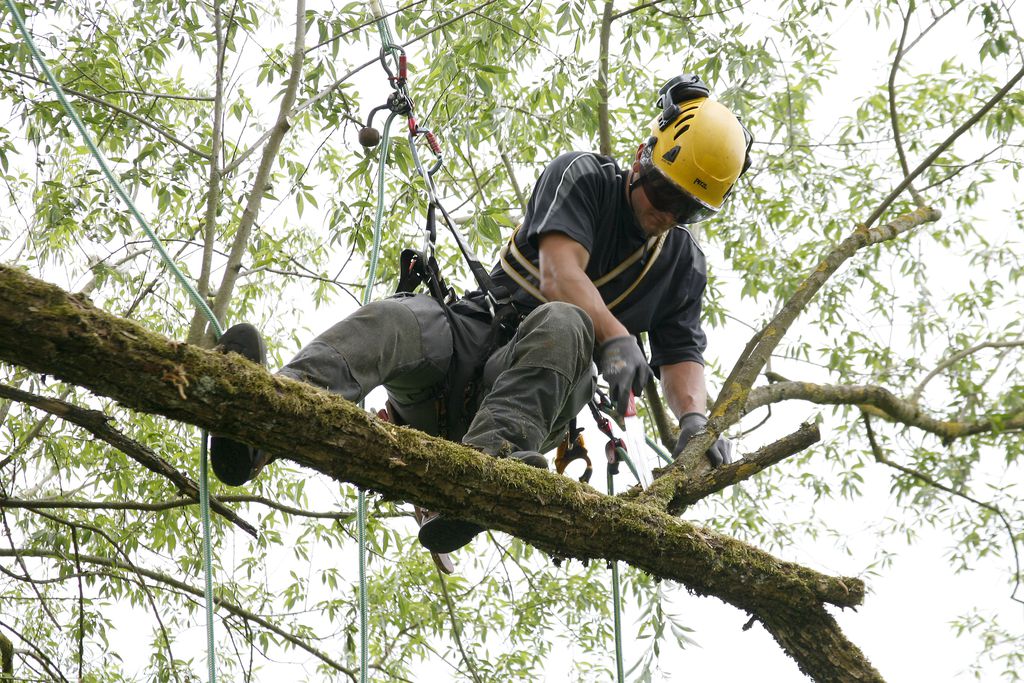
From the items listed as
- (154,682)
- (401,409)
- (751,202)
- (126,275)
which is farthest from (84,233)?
(751,202)

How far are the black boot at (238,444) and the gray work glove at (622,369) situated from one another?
3.03 feet

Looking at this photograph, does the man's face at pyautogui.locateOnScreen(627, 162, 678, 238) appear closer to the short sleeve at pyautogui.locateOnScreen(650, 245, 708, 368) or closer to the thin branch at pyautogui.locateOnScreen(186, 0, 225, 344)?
the short sleeve at pyautogui.locateOnScreen(650, 245, 708, 368)

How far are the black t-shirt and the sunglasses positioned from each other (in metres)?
0.09

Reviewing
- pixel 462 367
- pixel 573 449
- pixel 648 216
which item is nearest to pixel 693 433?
pixel 573 449

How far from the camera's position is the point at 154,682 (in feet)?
15.1

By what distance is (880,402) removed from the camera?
4.28m

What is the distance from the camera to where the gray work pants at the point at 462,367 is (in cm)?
235

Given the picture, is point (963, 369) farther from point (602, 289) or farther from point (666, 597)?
point (602, 289)

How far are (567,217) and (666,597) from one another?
1.90 m

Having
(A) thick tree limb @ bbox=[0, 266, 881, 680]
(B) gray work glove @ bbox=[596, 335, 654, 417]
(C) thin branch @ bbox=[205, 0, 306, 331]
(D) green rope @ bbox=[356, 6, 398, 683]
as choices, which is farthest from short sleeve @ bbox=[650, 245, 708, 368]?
(C) thin branch @ bbox=[205, 0, 306, 331]

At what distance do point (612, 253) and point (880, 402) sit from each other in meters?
1.86

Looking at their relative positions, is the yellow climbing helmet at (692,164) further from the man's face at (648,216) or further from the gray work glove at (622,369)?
the gray work glove at (622,369)

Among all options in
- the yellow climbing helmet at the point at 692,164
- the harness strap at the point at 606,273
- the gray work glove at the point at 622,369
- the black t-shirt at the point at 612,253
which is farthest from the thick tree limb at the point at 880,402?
the gray work glove at the point at 622,369

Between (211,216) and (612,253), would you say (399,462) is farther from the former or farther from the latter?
(211,216)
